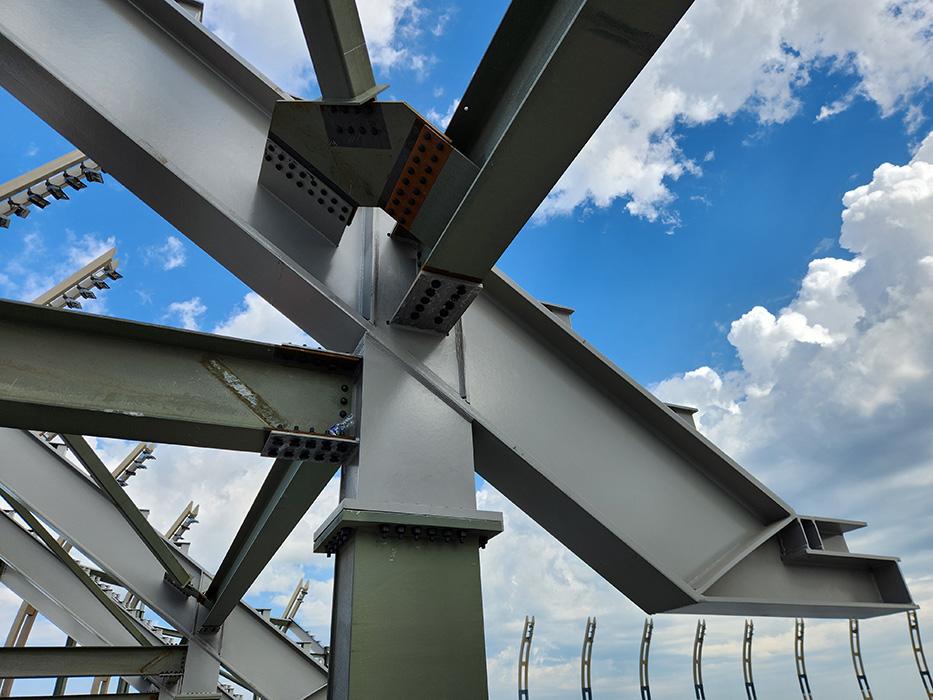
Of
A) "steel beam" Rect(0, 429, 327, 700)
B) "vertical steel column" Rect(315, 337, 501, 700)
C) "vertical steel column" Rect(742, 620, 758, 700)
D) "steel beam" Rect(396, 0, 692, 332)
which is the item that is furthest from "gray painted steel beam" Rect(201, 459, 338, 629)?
"vertical steel column" Rect(742, 620, 758, 700)

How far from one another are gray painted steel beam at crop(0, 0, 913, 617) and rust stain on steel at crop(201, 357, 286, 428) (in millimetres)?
350

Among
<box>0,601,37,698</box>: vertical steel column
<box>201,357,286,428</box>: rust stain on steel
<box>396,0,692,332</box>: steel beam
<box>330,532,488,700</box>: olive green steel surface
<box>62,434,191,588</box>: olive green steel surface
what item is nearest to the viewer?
<box>396,0,692,332</box>: steel beam

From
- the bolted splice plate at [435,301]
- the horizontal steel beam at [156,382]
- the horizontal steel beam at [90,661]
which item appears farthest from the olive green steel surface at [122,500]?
the bolted splice plate at [435,301]

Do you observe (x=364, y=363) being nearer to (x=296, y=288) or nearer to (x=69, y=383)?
(x=296, y=288)

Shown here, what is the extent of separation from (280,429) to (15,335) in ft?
3.24

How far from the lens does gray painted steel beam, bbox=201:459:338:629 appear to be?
3.59 metres

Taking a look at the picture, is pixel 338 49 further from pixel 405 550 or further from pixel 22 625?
pixel 22 625

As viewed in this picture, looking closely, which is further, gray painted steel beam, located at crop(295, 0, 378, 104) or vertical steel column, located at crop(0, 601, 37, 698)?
vertical steel column, located at crop(0, 601, 37, 698)

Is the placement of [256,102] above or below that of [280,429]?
above

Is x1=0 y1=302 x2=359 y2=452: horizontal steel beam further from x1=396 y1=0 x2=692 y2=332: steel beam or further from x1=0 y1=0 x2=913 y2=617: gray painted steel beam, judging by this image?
x1=396 y1=0 x2=692 y2=332: steel beam

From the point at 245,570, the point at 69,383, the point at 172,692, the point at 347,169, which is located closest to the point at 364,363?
the point at 347,169

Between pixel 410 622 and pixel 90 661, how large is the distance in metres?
6.86

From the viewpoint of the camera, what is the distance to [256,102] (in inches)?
113

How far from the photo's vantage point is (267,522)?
174 inches
